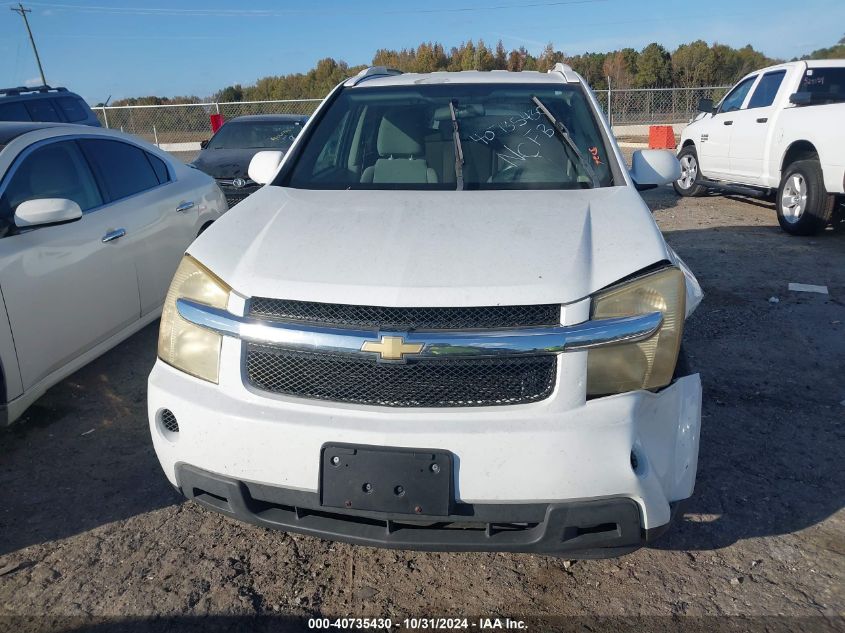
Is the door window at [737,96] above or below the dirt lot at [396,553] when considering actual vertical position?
above

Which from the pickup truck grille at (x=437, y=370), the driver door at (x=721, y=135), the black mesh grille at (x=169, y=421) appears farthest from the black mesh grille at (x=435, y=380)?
the driver door at (x=721, y=135)

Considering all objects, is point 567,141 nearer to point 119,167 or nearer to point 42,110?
point 119,167

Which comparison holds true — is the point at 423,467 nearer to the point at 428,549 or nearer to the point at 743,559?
the point at 428,549

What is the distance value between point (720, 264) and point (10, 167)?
20.0 ft

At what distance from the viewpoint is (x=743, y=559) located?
2570 millimetres

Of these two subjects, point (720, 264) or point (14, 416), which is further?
point (720, 264)

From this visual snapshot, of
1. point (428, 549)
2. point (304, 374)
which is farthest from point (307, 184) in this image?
point (428, 549)

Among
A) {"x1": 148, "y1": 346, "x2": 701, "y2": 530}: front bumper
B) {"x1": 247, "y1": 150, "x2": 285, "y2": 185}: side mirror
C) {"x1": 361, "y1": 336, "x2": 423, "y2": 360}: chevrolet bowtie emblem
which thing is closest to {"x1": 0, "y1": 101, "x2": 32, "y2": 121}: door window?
{"x1": 247, "y1": 150, "x2": 285, "y2": 185}: side mirror

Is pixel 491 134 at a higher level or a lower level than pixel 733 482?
higher

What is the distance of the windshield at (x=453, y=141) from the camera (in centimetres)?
317

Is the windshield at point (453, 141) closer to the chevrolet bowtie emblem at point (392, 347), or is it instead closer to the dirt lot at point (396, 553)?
the chevrolet bowtie emblem at point (392, 347)

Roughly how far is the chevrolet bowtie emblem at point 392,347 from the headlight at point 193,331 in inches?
21.4

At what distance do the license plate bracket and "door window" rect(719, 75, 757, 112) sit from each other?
9.06m

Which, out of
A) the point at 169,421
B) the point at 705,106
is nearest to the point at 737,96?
the point at 705,106
